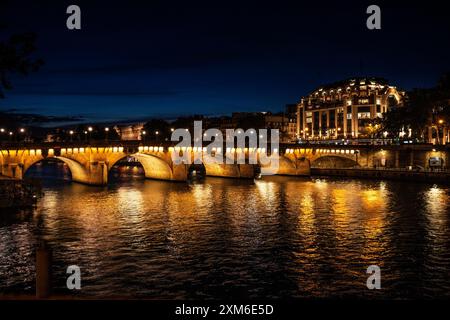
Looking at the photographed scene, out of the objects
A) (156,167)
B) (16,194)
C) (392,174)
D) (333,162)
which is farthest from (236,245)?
(333,162)

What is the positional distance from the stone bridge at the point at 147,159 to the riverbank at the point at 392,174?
5121mm

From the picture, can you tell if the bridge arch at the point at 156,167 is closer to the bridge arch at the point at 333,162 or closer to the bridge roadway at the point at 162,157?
the bridge roadway at the point at 162,157

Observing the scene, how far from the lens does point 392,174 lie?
295 ft

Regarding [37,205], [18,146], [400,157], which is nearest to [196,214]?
[37,205]

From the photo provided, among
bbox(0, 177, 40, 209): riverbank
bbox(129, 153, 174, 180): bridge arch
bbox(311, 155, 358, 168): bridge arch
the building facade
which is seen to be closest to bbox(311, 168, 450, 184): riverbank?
bbox(311, 155, 358, 168): bridge arch

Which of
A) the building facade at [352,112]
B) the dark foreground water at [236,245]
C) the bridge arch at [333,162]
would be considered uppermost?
the building facade at [352,112]

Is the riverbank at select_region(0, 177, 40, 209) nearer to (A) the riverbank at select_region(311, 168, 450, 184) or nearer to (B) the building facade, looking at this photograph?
(A) the riverbank at select_region(311, 168, 450, 184)

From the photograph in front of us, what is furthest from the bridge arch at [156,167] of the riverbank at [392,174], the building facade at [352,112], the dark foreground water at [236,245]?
the building facade at [352,112]

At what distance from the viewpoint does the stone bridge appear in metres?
68.9

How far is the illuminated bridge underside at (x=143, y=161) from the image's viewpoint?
6851 centimetres

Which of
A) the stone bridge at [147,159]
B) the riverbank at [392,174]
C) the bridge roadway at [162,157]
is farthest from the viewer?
the riverbank at [392,174]

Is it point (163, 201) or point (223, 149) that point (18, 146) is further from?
point (223, 149)

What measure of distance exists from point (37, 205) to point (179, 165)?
36.4 m
